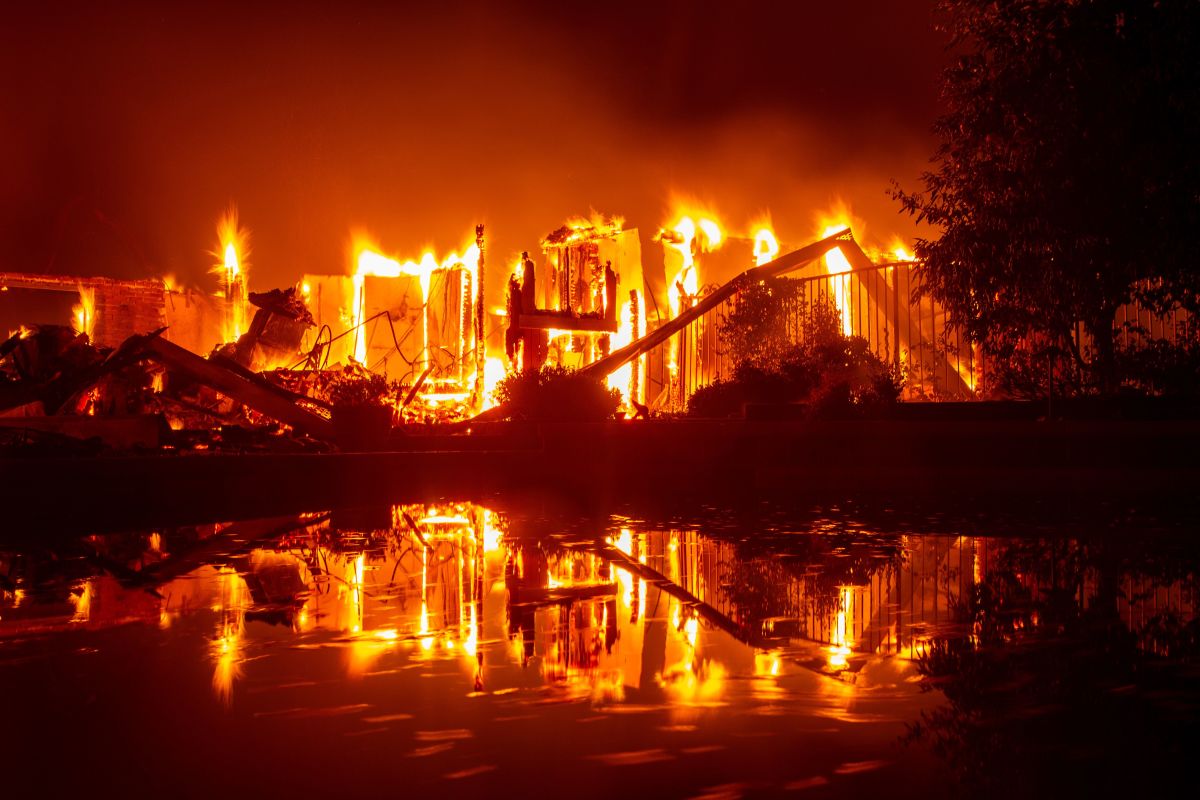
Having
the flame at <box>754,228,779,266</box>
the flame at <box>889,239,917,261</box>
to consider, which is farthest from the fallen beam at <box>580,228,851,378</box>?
the flame at <box>754,228,779,266</box>

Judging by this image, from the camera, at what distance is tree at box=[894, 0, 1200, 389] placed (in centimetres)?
1049

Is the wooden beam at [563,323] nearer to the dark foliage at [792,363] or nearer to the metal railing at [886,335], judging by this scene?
the metal railing at [886,335]

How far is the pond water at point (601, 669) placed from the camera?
2496 mm

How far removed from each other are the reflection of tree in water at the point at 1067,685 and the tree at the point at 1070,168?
6.36 m

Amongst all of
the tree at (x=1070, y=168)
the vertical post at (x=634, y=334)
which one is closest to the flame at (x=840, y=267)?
the vertical post at (x=634, y=334)

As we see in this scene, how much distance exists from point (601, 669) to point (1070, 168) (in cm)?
937

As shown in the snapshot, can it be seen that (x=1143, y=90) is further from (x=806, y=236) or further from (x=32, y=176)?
(x=32, y=176)

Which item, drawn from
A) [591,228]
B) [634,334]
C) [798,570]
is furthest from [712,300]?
[798,570]

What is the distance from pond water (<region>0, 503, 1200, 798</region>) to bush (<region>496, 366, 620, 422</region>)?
864 cm

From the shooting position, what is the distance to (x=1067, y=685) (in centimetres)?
323

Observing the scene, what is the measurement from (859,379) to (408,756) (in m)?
12.7

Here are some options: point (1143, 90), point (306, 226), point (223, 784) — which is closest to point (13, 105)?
point (306, 226)

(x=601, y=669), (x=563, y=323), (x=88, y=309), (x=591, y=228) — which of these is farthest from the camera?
(x=88, y=309)

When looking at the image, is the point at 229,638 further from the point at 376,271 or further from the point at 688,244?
the point at 376,271
